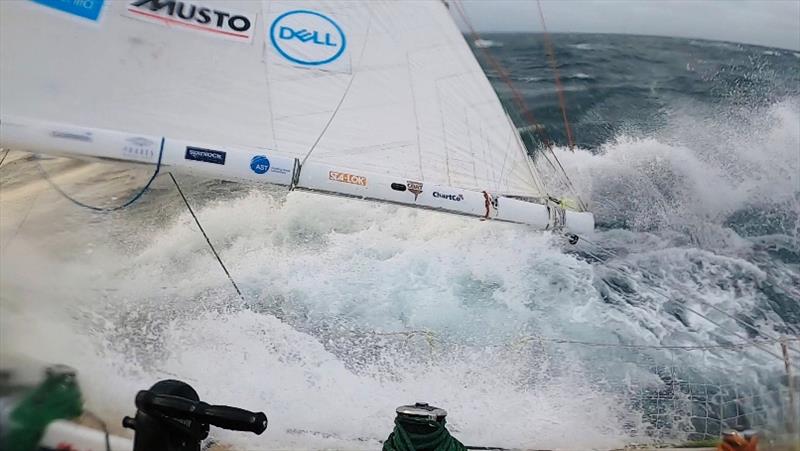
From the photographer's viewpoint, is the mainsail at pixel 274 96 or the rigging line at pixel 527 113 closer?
the mainsail at pixel 274 96

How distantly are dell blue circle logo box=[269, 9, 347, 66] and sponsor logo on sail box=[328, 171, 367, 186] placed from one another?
36 cm

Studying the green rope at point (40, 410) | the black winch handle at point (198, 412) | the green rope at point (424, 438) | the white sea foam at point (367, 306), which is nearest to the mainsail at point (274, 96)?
the white sea foam at point (367, 306)

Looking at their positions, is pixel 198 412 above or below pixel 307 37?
below

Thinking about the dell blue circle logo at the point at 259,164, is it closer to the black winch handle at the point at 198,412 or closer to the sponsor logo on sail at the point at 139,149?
the sponsor logo on sail at the point at 139,149

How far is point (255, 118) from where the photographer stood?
7.13 ft

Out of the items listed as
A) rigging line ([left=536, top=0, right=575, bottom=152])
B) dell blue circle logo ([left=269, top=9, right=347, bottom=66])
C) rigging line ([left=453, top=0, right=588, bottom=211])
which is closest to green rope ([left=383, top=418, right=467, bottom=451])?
dell blue circle logo ([left=269, top=9, right=347, bottom=66])

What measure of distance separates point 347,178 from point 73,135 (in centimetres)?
81

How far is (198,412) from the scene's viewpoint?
82 centimetres

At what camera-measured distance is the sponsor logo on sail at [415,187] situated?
2.21m

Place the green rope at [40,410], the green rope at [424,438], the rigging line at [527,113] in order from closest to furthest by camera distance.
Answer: the green rope at [40,410] < the green rope at [424,438] < the rigging line at [527,113]

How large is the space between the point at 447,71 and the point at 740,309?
5.46 ft

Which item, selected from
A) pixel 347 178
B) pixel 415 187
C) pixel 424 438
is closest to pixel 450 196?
pixel 415 187

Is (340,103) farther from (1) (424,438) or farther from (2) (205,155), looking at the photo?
(1) (424,438)

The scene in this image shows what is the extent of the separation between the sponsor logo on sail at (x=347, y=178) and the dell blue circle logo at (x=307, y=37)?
36 centimetres
